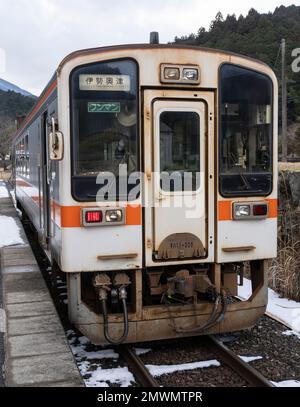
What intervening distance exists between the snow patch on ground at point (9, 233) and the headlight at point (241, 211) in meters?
7.19

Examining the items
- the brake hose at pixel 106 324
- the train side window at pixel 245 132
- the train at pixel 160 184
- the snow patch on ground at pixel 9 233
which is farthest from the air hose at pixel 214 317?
the snow patch on ground at pixel 9 233

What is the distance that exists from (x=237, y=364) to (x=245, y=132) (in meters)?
2.30

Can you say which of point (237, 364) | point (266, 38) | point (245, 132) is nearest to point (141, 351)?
point (237, 364)

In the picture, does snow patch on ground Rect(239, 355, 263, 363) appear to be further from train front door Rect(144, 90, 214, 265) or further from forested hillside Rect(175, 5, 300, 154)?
forested hillside Rect(175, 5, 300, 154)

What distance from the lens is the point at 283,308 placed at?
7051 mm

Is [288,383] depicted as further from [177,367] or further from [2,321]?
[2,321]

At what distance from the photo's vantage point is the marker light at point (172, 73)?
5.21 meters

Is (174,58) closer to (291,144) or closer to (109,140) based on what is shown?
(109,140)

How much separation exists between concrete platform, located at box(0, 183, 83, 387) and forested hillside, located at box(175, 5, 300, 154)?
29.4 m

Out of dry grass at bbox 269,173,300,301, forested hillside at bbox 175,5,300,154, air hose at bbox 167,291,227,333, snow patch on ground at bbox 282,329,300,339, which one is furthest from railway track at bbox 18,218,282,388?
forested hillside at bbox 175,5,300,154

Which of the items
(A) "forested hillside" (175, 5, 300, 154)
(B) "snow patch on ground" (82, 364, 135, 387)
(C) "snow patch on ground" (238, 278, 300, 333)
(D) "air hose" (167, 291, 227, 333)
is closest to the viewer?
(B) "snow patch on ground" (82, 364, 135, 387)

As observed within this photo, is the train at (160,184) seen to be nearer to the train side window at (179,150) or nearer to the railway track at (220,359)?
the train side window at (179,150)

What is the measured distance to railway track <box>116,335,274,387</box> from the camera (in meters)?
4.58
